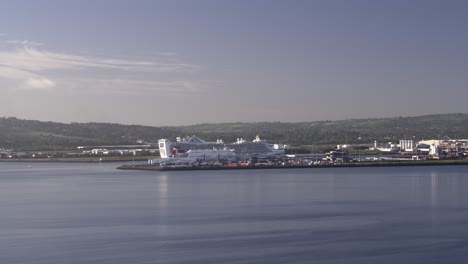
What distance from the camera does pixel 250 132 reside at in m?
98.8

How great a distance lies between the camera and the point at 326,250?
42.7 feet

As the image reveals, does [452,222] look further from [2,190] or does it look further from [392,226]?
[2,190]

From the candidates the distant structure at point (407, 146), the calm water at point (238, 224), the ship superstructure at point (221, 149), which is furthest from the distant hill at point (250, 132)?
the calm water at point (238, 224)

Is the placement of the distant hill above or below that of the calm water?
above

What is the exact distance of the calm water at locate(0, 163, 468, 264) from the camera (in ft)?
41.7

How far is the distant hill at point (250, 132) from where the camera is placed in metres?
78.2

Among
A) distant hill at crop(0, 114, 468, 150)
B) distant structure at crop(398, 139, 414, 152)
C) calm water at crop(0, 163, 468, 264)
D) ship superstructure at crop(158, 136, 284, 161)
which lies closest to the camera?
calm water at crop(0, 163, 468, 264)

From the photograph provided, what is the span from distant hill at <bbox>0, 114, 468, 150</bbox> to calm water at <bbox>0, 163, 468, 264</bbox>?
1944 inches

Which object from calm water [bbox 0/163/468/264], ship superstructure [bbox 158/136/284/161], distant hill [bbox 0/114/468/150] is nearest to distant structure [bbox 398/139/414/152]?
ship superstructure [bbox 158/136/284/161]

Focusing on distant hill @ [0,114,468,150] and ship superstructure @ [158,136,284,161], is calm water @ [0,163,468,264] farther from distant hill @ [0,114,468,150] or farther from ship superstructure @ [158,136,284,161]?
distant hill @ [0,114,468,150]

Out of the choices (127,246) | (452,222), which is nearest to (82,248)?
(127,246)

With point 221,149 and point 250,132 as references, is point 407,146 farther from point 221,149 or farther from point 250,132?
point 250,132

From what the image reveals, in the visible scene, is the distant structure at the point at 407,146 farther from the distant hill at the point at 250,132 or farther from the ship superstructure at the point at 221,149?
the distant hill at the point at 250,132

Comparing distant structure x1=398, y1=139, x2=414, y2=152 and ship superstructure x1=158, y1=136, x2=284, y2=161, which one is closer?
ship superstructure x1=158, y1=136, x2=284, y2=161
